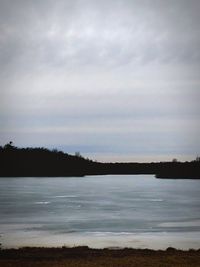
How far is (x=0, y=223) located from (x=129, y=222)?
14924 mm

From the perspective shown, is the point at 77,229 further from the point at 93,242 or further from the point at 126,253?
the point at 126,253

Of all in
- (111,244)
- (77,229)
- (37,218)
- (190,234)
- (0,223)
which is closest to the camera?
(111,244)

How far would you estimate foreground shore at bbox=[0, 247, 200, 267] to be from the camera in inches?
703

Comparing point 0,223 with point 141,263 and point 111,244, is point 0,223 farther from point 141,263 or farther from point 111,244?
point 141,263

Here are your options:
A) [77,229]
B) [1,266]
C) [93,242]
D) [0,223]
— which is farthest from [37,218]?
[1,266]

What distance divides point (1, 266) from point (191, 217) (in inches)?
1725

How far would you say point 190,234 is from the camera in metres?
39.6

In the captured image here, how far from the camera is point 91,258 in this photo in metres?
20.2

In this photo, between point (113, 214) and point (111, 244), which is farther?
point (113, 214)

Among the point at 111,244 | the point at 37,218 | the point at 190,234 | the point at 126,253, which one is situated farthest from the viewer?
the point at 37,218

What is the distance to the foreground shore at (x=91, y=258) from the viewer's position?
1786cm

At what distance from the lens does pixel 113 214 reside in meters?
61.6

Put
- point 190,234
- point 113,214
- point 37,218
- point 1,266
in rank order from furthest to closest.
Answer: point 113,214
point 37,218
point 190,234
point 1,266

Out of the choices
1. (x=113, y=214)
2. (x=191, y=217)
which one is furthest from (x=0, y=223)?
(x=191, y=217)
